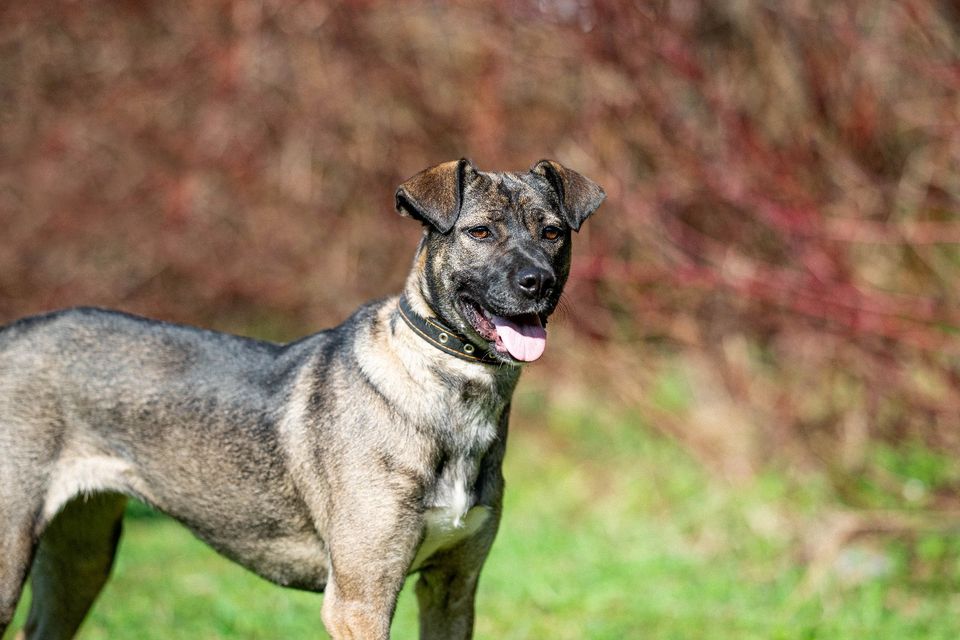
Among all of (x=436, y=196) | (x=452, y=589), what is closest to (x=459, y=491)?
(x=452, y=589)

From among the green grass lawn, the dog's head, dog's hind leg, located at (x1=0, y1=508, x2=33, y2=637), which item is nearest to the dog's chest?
the dog's head

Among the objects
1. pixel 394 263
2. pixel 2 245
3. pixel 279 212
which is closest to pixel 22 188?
pixel 2 245

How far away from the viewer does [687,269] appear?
7547mm

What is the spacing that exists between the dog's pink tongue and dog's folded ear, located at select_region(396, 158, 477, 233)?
412 millimetres

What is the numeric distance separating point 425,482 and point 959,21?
4742mm

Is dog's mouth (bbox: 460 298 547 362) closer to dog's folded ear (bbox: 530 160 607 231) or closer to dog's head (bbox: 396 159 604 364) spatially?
dog's head (bbox: 396 159 604 364)

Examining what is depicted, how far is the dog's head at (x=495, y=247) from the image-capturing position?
13.0ft

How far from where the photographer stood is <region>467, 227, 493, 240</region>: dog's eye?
13.5 feet

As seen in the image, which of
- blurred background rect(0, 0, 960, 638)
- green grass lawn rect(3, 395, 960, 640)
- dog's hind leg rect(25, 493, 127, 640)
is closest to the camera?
dog's hind leg rect(25, 493, 127, 640)

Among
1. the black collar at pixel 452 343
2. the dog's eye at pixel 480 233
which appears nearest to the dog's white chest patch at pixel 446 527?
A: the black collar at pixel 452 343

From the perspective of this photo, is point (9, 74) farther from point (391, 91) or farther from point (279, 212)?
point (391, 91)

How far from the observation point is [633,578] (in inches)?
284

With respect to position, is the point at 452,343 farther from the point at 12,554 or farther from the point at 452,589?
the point at 12,554

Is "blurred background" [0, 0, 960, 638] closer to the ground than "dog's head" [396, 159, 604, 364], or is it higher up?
closer to the ground
